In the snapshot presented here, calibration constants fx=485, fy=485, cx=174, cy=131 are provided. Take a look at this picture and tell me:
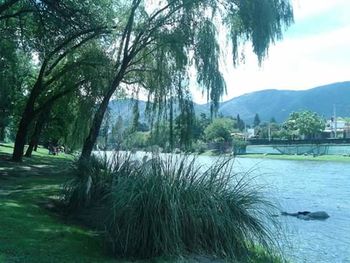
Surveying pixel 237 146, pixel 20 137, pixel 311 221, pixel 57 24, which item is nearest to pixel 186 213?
pixel 57 24

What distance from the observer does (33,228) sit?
28.0ft

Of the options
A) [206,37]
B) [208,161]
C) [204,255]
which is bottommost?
[204,255]

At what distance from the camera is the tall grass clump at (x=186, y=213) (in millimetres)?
7516

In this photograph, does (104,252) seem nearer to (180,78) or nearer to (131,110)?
(180,78)

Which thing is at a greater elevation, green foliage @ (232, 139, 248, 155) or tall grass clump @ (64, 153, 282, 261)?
green foliage @ (232, 139, 248, 155)

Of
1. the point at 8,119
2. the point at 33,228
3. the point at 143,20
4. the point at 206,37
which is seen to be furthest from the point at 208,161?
the point at 8,119

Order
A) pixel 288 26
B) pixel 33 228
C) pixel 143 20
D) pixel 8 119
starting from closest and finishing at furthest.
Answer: pixel 33 228 < pixel 288 26 < pixel 143 20 < pixel 8 119

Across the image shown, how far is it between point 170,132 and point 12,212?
299 inches

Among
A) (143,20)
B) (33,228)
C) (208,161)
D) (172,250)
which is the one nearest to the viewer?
(172,250)

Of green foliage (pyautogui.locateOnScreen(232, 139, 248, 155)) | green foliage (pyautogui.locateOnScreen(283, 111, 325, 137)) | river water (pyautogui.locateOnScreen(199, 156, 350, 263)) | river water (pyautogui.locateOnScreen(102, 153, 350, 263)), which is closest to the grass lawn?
river water (pyautogui.locateOnScreen(102, 153, 350, 263))

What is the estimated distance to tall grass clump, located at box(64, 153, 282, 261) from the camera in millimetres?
7516

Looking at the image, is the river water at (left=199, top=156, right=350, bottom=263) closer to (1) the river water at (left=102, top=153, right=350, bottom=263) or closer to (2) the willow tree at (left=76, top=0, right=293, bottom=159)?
(1) the river water at (left=102, top=153, right=350, bottom=263)

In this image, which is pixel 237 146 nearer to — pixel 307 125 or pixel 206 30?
pixel 206 30

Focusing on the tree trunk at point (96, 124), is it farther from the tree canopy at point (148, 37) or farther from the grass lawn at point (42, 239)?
the grass lawn at point (42, 239)
